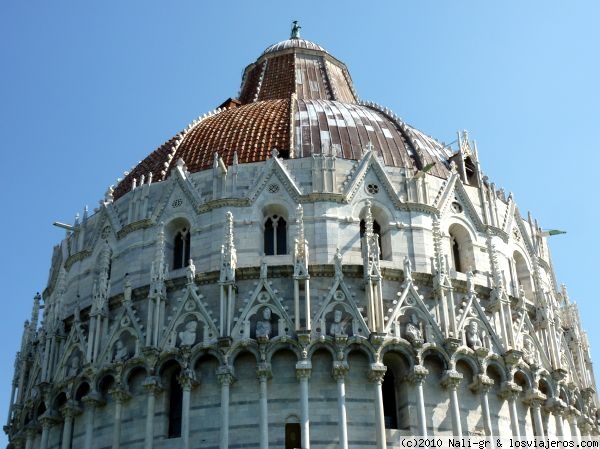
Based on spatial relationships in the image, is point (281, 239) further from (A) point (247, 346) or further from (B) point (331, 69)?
(B) point (331, 69)

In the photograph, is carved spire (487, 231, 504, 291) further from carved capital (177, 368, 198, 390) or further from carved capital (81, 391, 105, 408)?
carved capital (81, 391, 105, 408)

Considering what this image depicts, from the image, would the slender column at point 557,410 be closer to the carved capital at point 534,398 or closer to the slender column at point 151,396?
the carved capital at point 534,398

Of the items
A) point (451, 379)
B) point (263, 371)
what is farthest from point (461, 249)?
point (263, 371)

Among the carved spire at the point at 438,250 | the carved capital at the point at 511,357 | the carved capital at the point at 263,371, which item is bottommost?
the carved capital at the point at 263,371

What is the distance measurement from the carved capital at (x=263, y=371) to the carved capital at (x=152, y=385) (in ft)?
10.5

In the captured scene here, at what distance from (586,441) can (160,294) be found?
1556cm

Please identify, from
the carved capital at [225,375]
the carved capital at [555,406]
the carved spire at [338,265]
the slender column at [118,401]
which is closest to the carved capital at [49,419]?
the slender column at [118,401]

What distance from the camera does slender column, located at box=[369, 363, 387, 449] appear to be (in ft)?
86.0

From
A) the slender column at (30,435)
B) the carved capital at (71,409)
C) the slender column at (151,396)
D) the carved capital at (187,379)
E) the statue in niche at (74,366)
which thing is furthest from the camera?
the slender column at (30,435)

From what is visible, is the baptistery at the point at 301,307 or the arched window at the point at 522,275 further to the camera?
the arched window at the point at 522,275

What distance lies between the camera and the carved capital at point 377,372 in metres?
27.1

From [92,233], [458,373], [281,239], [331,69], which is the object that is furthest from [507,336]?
[331,69]

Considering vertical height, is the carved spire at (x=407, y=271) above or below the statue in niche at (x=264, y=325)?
above

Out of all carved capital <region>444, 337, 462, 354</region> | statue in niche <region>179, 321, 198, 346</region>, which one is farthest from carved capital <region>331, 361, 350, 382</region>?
statue in niche <region>179, 321, 198, 346</region>
